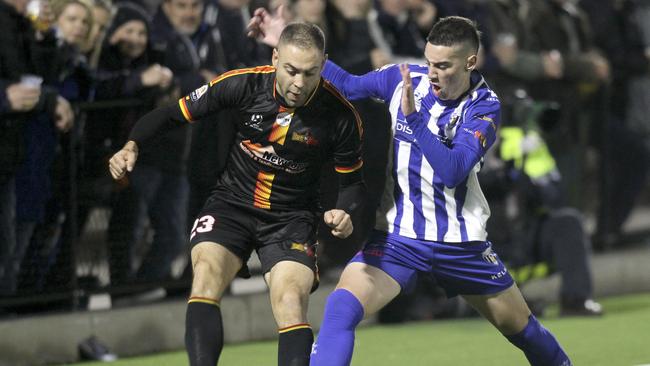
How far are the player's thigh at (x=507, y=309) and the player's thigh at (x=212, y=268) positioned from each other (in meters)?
1.32

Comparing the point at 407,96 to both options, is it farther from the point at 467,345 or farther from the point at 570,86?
the point at 570,86

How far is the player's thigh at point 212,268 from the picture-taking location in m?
6.66

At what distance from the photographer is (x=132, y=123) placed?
30.7 feet

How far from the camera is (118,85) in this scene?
30.6 ft

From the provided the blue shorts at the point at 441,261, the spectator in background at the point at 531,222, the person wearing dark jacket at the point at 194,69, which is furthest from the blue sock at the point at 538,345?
the spectator in background at the point at 531,222

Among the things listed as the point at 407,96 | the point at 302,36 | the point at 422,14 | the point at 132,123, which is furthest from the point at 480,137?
the point at 422,14

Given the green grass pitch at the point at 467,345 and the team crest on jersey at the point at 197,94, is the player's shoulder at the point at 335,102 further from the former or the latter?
the green grass pitch at the point at 467,345

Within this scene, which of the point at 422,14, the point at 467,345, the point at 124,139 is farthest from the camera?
the point at 422,14

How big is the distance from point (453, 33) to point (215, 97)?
1.25 m

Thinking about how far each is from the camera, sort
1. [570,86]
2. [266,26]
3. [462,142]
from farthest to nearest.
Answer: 1. [570,86]
2. [266,26]
3. [462,142]

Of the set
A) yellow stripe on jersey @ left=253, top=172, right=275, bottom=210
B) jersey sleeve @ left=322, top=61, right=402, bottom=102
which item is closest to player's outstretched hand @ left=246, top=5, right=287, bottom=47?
jersey sleeve @ left=322, top=61, right=402, bottom=102

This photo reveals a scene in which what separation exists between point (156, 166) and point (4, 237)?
127cm

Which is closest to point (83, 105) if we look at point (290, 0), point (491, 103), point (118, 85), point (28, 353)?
point (118, 85)

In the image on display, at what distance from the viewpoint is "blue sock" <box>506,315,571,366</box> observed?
282 inches
